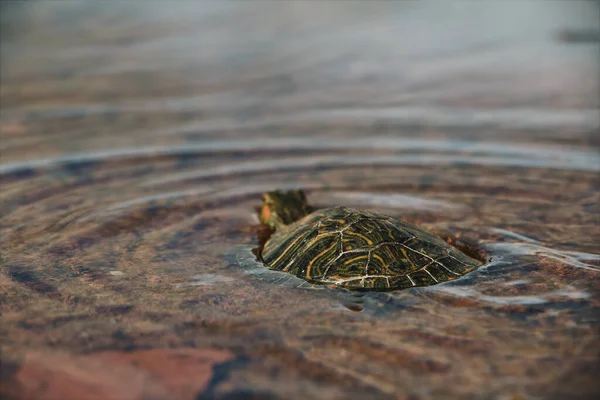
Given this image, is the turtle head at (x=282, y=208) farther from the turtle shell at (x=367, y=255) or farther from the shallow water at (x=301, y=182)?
the turtle shell at (x=367, y=255)

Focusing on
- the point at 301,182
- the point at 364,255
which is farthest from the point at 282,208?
the point at 364,255

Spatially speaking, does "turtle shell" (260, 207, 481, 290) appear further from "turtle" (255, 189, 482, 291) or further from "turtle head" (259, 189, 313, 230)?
"turtle head" (259, 189, 313, 230)

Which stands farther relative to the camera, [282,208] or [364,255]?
[282,208]

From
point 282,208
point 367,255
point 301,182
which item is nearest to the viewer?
point 367,255

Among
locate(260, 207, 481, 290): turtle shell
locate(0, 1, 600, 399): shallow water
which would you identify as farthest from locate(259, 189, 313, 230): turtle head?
locate(260, 207, 481, 290): turtle shell

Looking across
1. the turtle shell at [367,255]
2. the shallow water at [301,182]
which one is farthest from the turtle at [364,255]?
the shallow water at [301,182]

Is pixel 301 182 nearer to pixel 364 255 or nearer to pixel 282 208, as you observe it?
pixel 282 208

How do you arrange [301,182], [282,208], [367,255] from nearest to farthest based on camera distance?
[367,255]
[282,208]
[301,182]

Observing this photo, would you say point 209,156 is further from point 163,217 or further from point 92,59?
point 92,59
